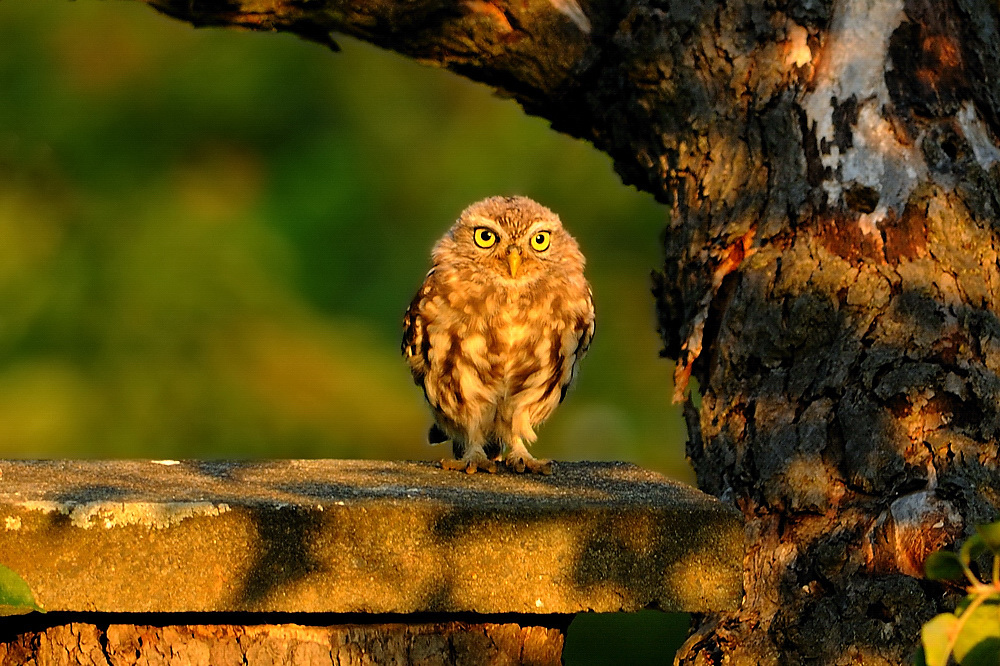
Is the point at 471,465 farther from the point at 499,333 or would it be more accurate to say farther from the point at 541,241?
the point at 541,241

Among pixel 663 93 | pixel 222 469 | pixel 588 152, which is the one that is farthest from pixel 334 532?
pixel 588 152

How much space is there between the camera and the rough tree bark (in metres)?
3.01

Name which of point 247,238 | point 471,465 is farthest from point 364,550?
point 247,238

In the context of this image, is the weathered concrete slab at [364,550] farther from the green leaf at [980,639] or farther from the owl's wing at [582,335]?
the owl's wing at [582,335]

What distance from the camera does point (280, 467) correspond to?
2.86 meters

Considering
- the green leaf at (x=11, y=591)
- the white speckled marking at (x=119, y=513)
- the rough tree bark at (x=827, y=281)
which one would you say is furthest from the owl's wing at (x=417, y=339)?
the green leaf at (x=11, y=591)

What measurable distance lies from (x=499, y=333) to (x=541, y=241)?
0.36 m

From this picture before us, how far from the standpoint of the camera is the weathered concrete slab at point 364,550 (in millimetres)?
2131

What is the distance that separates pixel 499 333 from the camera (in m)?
3.75

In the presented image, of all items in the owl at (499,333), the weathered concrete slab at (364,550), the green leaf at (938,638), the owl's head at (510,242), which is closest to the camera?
the green leaf at (938,638)

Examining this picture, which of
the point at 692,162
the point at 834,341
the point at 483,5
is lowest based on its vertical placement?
the point at 834,341

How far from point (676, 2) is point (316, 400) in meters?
2.44

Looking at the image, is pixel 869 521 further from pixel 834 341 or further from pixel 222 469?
pixel 222 469

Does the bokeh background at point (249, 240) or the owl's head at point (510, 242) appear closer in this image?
the owl's head at point (510, 242)
